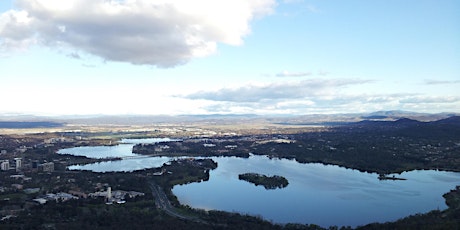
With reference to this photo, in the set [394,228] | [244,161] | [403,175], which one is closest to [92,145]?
[244,161]

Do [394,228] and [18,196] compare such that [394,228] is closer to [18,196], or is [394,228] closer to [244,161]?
[18,196]

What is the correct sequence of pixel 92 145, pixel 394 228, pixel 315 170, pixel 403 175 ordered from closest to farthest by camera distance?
pixel 394 228 < pixel 403 175 < pixel 315 170 < pixel 92 145

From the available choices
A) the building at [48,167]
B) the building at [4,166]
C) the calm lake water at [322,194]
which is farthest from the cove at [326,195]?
the building at [4,166]

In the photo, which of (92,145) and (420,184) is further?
(92,145)

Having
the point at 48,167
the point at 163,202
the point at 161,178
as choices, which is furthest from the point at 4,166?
the point at 163,202

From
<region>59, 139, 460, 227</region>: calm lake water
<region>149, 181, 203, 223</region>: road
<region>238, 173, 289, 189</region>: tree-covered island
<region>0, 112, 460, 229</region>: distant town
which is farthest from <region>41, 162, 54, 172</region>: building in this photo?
<region>238, 173, 289, 189</region>: tree-covered island

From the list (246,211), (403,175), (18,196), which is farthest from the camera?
(403,175)

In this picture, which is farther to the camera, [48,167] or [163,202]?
[48,167]

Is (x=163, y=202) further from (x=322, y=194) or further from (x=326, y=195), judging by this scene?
(x=326, y=195)
